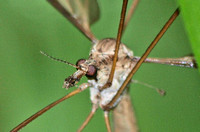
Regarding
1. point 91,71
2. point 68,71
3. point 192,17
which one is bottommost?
point 192,17

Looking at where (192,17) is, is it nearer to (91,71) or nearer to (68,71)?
(91,71)

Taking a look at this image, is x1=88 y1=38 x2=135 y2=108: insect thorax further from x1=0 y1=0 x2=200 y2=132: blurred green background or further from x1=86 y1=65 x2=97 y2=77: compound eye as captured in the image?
x1=0 y1=0 x2=200 y2=132: blurred green background

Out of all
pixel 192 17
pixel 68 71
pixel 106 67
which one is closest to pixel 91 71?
pixel 106 67

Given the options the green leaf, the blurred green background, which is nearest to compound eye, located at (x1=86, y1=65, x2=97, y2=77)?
the blurred green background

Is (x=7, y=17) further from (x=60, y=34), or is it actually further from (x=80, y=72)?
(x=80, y=72)

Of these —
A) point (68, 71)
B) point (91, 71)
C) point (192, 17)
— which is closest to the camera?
point (192, 17)

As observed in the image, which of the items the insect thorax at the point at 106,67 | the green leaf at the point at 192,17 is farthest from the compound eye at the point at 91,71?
the green leaf at the point at 192,17

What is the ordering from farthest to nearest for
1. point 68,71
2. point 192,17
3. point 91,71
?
1. point 68,71
2. point 91,71
3. point 192,17

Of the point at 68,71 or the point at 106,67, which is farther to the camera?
the point at 68,71
